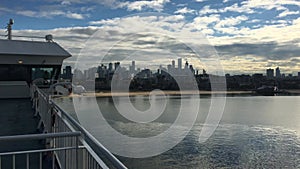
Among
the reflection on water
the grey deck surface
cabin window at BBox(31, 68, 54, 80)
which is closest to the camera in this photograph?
the grey deck surface

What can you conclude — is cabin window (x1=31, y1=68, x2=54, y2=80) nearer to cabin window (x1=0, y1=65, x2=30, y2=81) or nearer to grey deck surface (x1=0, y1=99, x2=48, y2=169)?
cabin window (x1=0, y1=65, x2=30, y2=81)

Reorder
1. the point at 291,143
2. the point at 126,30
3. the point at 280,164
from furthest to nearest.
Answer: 1. the point at 126,30
2. the point at 291,143
3. the point at 280,164

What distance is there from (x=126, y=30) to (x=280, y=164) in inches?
275

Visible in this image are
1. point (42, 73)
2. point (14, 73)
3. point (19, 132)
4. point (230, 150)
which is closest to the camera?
point (19, 132)

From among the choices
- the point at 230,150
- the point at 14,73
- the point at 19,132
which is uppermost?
the point at 14,73

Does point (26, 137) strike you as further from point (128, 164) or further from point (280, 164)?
point (280, 164)

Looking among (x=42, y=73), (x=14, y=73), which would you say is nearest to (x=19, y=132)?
(x=14, y=73)

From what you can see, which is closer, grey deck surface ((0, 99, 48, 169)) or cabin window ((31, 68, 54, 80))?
grey deck surface ((0, 99, 48, 169))

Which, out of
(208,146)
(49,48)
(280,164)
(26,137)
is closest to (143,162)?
(208,146)

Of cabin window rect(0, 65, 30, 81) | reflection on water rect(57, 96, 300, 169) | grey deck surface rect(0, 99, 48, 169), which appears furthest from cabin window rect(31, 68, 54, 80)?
grey deck surface rect(0, 99, 48, 169)

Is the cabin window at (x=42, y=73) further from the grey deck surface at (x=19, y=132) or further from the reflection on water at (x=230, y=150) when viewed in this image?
the grey deck surface at (x=19, y=132)

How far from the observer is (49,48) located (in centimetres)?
1454

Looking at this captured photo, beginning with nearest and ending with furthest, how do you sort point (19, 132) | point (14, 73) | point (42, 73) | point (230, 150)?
1. point (19, 132)
2. point (230, 150)
3. point (14, 73)
4. point (42, 73)

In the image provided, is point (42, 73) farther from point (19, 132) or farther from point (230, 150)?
point (230, 150)
